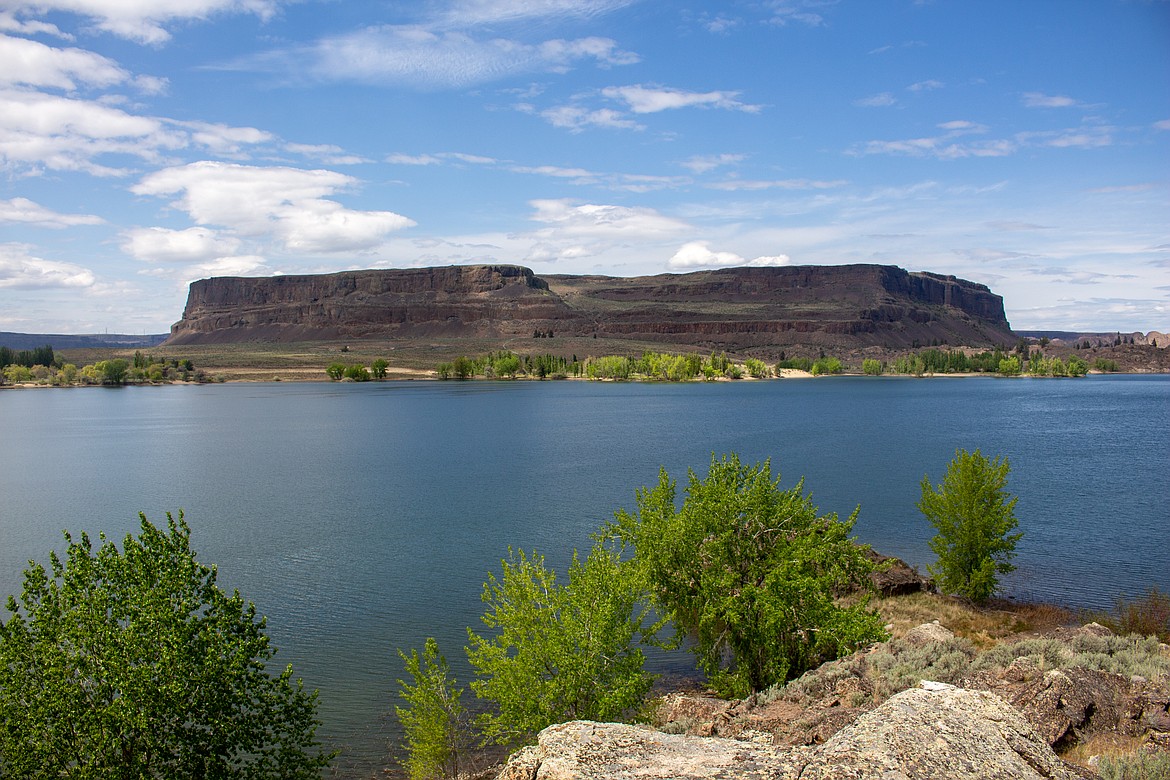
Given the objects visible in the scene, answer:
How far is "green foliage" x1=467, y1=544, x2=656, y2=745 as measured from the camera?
608 inches

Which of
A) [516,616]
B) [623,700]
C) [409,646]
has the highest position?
[516,616]

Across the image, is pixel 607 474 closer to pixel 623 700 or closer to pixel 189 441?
pixel 623 700

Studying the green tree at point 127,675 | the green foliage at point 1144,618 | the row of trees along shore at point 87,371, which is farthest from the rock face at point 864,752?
the row of trees along shore at point 87,371

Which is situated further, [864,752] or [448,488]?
[448,488]

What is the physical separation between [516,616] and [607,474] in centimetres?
3933

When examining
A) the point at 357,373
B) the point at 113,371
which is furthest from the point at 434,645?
the point at 113,371

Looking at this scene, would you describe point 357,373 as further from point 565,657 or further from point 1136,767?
point 1136,767

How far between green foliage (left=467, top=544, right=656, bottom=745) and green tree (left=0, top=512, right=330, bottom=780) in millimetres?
4460

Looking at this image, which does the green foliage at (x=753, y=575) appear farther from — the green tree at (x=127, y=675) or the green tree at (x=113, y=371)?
the green tree at (x=113, y=371)

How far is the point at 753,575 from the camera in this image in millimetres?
19828

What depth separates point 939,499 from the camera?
2827 cm

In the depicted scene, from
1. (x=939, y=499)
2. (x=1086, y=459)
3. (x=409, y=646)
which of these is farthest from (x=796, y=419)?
(x=409, y=646)

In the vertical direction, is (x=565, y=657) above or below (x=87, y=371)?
below

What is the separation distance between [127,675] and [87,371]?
19775 centimetres
